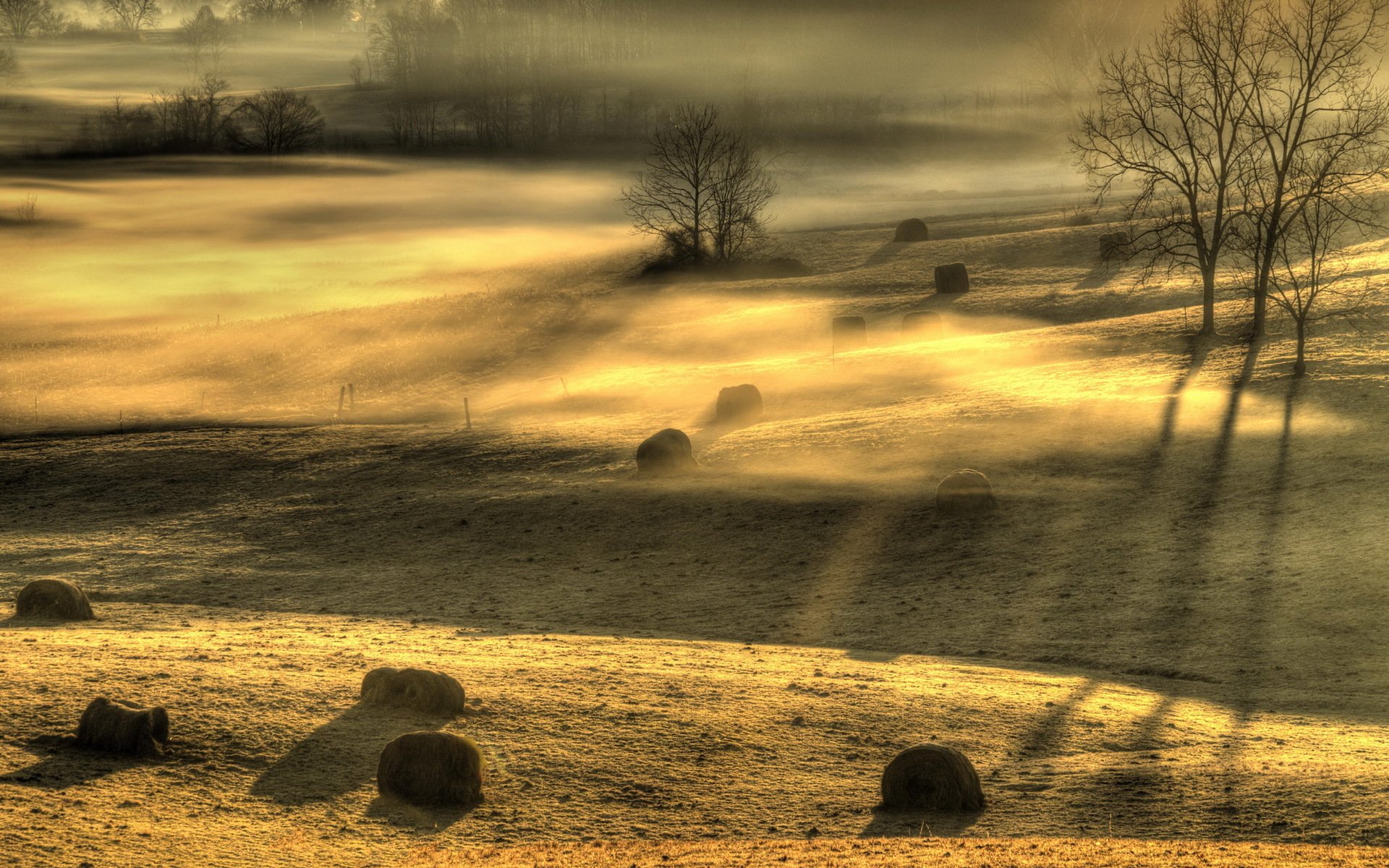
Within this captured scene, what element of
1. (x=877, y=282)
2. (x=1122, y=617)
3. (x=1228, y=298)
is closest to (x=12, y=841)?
(x=1122, y=617)

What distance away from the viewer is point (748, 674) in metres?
15.8

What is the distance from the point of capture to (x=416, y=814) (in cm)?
1176

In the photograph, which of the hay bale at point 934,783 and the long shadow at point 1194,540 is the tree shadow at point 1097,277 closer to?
the long shadow at point 1194,540

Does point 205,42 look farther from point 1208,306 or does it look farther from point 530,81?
point 1208,306

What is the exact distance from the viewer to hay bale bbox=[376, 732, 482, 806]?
11.9 m

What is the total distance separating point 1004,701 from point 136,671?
9.56m

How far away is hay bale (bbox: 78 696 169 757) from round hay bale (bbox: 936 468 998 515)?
14.1 meters

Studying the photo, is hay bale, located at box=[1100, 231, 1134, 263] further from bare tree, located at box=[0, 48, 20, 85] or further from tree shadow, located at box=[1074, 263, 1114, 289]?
bare tree, located at box=[0, 48, 20, 85]

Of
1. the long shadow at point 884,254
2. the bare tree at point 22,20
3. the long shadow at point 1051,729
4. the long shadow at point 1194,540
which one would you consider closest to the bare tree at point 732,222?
the long shadow at point 884,254

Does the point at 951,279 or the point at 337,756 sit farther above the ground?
the point at 951,279

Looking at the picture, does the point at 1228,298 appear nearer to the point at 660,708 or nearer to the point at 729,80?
the point at 660,708

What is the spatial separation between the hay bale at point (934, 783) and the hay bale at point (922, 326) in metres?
32.8

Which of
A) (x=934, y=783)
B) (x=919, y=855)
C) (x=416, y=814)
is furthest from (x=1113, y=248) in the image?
(x=416, y=814)

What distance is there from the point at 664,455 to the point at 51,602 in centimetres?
1218
